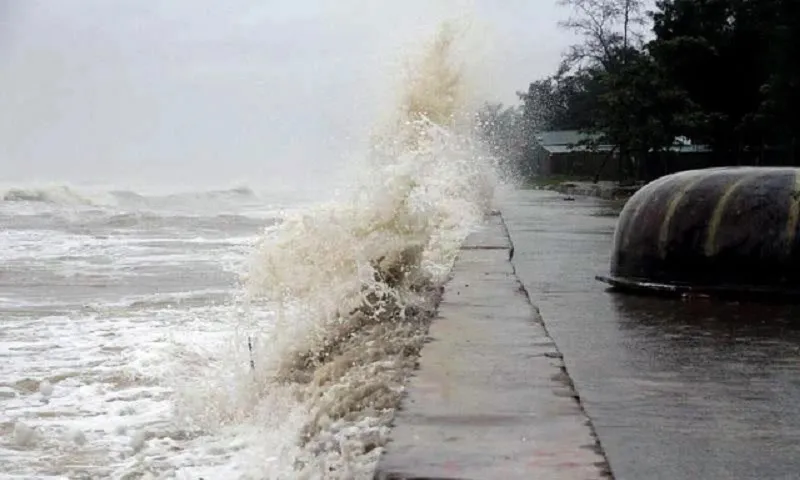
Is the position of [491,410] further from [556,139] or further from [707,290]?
[556,139]

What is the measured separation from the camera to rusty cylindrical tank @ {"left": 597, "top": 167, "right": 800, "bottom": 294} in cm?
548

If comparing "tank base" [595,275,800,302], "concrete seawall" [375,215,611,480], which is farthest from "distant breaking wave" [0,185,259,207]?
"concrete seawall" [375,215,611,480]

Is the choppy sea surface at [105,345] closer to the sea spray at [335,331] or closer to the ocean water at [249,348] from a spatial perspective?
the ocean water at [249,348]

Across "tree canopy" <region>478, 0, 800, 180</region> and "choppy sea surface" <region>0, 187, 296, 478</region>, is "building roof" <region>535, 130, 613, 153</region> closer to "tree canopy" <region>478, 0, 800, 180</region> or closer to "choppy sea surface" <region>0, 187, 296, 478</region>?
"tree canopy" <region>478, 0, 800, 180</region>

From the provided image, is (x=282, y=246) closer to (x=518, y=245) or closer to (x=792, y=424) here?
(x=518, y=245)

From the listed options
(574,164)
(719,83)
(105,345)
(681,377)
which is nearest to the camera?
(681,377)

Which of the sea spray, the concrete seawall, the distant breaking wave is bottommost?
the distant breaking wave

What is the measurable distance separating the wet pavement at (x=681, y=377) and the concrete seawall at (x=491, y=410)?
5.2 inches

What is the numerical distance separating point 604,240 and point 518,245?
1128 mm

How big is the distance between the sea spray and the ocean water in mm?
12

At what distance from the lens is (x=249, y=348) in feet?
18.7

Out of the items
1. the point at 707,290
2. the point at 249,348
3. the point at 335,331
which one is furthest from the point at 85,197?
the point at 707,290

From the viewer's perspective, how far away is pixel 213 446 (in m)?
4.49

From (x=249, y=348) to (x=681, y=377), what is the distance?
2.78 meters
